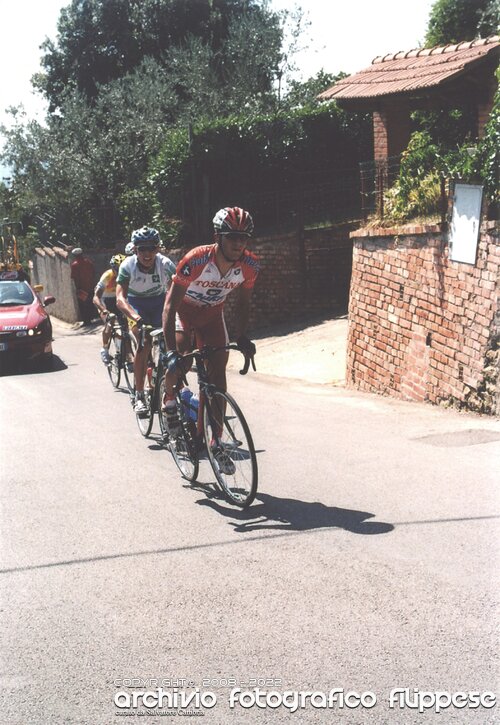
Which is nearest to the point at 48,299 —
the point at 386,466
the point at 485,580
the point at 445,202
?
the point at 445,202

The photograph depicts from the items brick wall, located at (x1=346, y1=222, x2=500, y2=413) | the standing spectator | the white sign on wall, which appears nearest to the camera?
brick wall, located at (x1=346, y1=222, x2=500, y2=413)

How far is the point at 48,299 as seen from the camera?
56.0ft

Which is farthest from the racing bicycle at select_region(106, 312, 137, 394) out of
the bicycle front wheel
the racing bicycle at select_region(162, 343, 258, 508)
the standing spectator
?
the standing spectator

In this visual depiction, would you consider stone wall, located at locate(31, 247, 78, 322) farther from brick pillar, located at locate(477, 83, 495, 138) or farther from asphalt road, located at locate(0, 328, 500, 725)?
asphalt road, located at locate(0, 328, 500, 725)

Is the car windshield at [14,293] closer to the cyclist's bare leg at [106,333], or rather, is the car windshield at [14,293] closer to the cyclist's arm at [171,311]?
the cyclist's bare leg at [106,333]

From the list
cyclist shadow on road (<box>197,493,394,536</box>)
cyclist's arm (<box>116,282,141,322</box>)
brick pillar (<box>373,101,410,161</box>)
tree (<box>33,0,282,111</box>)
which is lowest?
cyclist shadow on road (<box>197,493,394,536</box>)

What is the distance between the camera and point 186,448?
23.1 ft

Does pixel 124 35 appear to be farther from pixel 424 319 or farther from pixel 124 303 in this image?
pixel 124 303

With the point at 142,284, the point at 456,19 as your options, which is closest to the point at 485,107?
the point at 142,284

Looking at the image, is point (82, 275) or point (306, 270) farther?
point (82, 275)

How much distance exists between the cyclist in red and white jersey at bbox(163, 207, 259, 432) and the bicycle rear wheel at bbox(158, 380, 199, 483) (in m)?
0.09

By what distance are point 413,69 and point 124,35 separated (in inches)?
740

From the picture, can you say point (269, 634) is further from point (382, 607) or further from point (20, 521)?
point (20, 521)

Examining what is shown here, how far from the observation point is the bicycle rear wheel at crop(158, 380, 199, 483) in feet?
22.5
